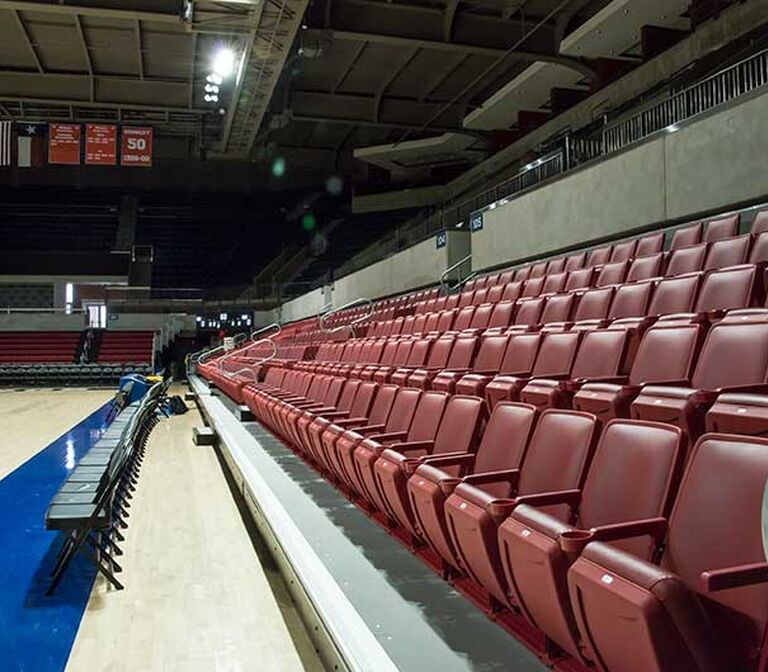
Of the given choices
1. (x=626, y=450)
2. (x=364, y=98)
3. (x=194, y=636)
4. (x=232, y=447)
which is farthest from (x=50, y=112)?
(x=626, y=450)

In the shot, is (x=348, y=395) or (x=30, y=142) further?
(x=30, y=142)

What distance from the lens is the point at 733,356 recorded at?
177 centimetres

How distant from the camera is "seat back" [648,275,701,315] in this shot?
9.07 feet

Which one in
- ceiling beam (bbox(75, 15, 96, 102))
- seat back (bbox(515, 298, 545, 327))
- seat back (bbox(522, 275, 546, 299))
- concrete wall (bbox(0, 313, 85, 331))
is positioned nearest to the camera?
seat back (bbox(515, 298, 545, 327))

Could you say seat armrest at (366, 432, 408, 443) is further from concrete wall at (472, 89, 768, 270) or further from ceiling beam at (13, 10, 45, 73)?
ceiling beam at (13, 10, 45, 73)

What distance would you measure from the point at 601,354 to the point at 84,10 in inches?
330

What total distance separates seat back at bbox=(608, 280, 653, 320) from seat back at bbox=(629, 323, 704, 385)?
847mm

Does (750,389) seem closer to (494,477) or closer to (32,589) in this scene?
(494,477)

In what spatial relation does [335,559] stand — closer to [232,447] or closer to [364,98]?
[232,447]

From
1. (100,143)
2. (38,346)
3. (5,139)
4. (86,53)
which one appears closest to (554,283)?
(86,53)

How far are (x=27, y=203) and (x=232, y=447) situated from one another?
679 inches

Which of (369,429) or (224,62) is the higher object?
(224,62)

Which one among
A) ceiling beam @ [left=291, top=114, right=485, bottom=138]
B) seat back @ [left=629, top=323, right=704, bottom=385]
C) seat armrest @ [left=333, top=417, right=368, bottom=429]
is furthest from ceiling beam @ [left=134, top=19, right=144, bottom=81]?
seat back @ [left=629, top=323, right=704, bottom=385]

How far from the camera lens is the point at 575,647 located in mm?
1112
